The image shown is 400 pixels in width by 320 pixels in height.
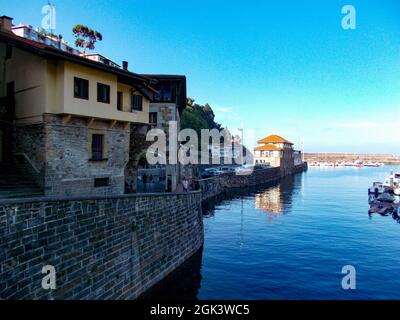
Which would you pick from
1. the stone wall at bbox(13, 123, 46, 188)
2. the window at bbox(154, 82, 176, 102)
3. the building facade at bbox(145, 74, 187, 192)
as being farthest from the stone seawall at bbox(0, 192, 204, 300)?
the window at bbox(154, 82, 176, 102)

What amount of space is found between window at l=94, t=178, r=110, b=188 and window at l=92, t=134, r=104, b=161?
5.19 ft

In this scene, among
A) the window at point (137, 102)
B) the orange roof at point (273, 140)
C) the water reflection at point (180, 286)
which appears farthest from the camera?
the orange roof at point (273, 140)

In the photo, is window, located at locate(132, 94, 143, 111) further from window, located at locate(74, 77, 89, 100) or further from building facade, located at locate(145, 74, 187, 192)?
building facade, located at locate(145, 74, 187, 192)

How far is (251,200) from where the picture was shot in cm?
5841

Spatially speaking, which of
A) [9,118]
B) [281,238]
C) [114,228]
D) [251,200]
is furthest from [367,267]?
[251,200]

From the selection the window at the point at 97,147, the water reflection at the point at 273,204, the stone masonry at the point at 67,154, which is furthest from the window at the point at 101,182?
the water reflection at the point at 273,204

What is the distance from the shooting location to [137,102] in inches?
1012

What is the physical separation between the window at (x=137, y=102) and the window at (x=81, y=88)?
594 cm

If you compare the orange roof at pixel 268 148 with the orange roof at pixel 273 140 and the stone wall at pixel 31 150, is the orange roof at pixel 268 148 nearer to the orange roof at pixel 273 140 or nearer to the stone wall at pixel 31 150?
the orange roof at pixel 273 140

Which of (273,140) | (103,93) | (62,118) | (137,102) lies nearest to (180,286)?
(62,118)

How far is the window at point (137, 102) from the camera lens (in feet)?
83.2
